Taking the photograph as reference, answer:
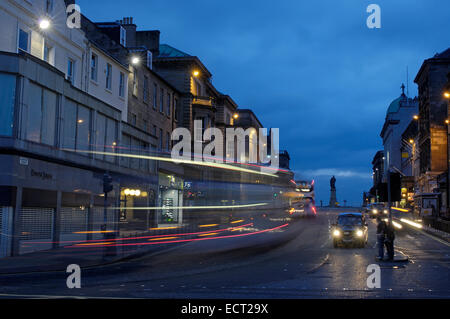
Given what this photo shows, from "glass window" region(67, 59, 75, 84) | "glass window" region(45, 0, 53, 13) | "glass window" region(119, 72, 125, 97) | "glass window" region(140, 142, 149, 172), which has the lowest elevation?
"glass window" region(140, 142, 149, 172)

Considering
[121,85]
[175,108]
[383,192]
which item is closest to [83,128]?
[121,85]

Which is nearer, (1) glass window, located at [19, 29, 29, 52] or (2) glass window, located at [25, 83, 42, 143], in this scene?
(2) glass window, located at [25, 83, 42, 143]

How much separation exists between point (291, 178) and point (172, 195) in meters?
16.9

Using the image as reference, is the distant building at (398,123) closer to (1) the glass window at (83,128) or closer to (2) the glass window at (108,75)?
(2) the glass window at (108,75)

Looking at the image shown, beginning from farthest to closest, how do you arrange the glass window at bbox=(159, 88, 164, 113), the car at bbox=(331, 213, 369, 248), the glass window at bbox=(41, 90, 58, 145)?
the glass window at bbox=(159, 88, 164, 113) < the car at bbox=(331, 213, 369, 248) < the glass window at bbox=(41, 90, 58, 145)

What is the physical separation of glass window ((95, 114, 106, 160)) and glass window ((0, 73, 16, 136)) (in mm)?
8815

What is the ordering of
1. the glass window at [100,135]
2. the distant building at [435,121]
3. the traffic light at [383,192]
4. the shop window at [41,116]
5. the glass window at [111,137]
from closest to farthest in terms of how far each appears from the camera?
1. the traffic light at [383,192]
2. the shop window at [41,116]
3. the glass window at [100,135]
4. the glass window at [111,137]
5. the distant building at [435,121]

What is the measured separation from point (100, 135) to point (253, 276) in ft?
63.8

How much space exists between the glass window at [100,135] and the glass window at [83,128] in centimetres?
113

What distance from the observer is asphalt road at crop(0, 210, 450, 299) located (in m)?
12.8

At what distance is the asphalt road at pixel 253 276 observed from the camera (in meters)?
12.8

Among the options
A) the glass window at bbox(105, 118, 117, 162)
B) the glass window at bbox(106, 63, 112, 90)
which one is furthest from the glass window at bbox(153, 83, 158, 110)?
the glass window at bbox(105, 118, 117, 162)

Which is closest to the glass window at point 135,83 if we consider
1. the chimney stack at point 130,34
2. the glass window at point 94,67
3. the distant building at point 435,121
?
the glass window at point 94,67

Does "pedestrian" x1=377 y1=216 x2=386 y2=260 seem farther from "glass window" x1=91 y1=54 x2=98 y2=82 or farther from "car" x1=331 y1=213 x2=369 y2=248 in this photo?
"glass window" x1=91 y1=54 x2=98 y2=82
